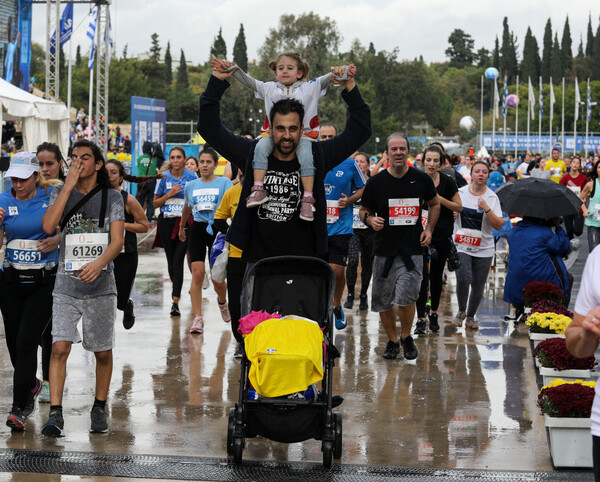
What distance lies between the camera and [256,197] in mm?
6355

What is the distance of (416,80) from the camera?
118 m

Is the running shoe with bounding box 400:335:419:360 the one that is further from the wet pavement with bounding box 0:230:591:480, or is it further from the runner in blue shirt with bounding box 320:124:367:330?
the runner in blue shirt with bounding box 320:124:367:330

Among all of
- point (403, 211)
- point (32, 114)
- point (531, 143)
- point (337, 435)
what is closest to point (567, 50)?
point (531, 143)

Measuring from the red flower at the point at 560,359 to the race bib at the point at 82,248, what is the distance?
3192mm

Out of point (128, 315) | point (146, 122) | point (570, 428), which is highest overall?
point (146, 122)

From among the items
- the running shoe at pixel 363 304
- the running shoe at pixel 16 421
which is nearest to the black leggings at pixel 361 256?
the running shoe at pixel 363 304

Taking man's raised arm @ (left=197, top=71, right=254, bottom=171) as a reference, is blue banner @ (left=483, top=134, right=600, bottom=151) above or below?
above

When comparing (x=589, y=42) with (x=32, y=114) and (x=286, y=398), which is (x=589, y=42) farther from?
(x=286, y=398)

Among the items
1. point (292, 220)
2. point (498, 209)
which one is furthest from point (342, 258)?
point (292, 220)

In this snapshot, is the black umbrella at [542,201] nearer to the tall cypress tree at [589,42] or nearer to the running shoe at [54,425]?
the running shoe at [54,425]

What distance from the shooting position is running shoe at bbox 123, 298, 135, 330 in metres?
9.52

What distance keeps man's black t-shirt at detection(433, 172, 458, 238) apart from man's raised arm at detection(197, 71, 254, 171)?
4178mm

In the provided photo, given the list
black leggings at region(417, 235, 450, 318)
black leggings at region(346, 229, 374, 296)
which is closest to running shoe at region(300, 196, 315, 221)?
black leggings at region(417, 235, 450, 318)

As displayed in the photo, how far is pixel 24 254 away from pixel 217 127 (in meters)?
1.52
